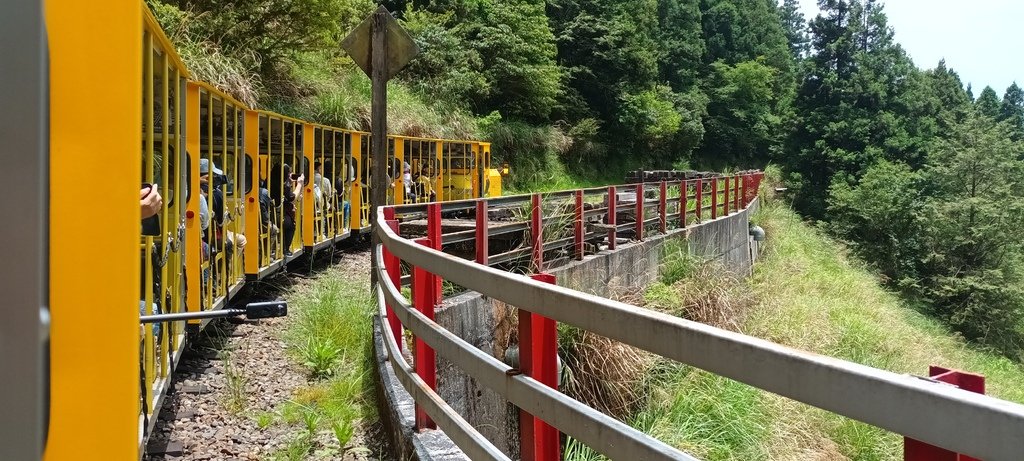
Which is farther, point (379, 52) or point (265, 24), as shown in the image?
point (265, 24)

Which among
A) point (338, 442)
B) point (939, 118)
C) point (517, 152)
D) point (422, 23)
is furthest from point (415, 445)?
point (939, 118)

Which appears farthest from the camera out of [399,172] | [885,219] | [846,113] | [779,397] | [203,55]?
[846,113]

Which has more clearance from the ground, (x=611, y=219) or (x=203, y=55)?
(x=203, y=55)

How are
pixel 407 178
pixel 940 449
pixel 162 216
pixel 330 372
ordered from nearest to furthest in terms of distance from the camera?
pixel 940 449 → pixel 162 216 → pixel 330 372 → pixel 407 178

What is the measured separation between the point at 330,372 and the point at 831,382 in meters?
5.35

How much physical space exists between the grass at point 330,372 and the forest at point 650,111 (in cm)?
989

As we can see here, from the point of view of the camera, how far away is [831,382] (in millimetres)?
1399

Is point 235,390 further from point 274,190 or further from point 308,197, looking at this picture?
point 308,197

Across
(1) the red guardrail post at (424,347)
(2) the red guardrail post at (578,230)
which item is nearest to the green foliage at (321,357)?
(1) the red guardrail post at (424,347)

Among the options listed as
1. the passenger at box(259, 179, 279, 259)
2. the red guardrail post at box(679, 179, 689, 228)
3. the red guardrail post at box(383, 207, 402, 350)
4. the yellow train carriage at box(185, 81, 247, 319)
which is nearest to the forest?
the passenger at box(259, 179, 279, 259)

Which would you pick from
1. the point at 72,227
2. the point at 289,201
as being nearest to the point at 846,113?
the point at 289,201

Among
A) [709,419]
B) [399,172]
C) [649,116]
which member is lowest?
[709,419]

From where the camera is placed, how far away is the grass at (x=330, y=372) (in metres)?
4.86

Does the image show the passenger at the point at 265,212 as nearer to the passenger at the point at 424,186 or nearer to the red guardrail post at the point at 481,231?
the red guardrail post at the point at 481,231
